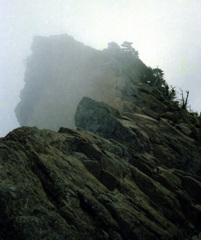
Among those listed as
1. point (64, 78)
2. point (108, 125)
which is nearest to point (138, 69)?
point (64, 78)

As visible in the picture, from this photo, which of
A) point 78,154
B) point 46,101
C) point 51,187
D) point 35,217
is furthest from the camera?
point 46,101

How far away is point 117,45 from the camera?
61.0 m

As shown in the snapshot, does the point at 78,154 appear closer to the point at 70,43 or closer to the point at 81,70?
the point at 81,70

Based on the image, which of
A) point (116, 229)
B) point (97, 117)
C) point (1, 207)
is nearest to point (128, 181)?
point (116, 229)

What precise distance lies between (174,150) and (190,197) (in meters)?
8.12

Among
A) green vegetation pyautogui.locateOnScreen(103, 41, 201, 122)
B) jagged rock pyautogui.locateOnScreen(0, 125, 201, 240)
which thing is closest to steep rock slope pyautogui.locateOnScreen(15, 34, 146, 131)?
green vegetation pyautogui.locateOnScreen(103, 41, 201, 122)

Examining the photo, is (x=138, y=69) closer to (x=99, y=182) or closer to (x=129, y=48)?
(x=129, y=48)

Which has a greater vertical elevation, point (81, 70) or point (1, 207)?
point (81, 70)

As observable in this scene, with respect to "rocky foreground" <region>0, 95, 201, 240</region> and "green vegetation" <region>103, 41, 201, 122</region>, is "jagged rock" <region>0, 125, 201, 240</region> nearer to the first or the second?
"rocky foreground" <region>0, 95, 201, 240</region>

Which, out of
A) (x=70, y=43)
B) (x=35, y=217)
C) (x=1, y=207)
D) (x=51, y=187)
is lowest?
(x=35, y=217)

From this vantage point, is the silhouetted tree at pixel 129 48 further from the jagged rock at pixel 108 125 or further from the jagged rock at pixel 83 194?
the jagged rock at pixel 83 194

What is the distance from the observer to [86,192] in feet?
33.0

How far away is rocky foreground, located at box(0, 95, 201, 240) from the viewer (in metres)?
7.24

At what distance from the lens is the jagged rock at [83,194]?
7.21 metres
